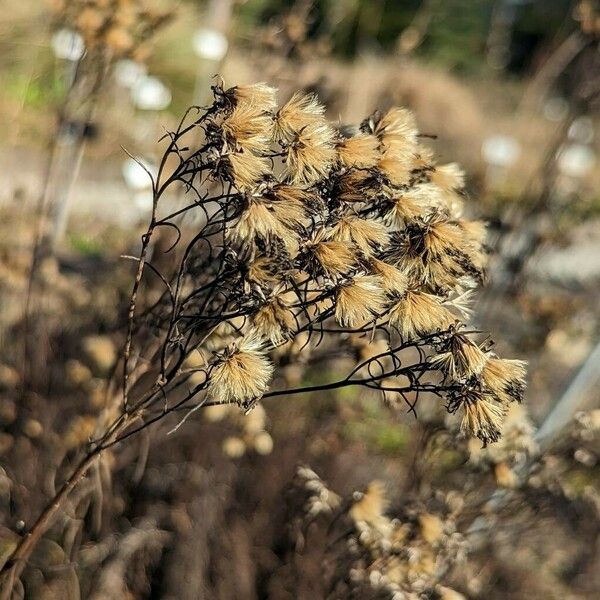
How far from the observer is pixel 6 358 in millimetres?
3672

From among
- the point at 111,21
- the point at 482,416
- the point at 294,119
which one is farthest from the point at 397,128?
the point at 111,21

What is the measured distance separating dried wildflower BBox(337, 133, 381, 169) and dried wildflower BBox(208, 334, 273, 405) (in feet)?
1.28

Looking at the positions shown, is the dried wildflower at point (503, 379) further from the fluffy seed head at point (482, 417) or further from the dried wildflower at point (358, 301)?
the dried wildflower at point (358, 301)

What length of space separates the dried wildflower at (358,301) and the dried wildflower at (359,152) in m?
0.23

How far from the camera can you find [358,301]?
4.58 feet

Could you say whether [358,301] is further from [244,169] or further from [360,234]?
[244,169]

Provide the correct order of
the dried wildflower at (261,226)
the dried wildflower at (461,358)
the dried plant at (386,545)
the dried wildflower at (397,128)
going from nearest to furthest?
the dried wildflower at (261,226) → the dried wildflower at (461,358) → the dried wildflower at (397,128) → the dried plant at (386,545)

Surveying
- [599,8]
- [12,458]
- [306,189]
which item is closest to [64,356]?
[12,458]

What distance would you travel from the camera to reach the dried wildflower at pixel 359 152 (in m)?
1.47

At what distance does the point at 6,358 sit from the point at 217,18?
126 inches

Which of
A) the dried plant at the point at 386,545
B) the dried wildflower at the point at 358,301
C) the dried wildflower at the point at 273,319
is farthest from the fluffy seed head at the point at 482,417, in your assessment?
the dried plant at the point at 386,545

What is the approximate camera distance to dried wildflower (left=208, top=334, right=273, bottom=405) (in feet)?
4.67

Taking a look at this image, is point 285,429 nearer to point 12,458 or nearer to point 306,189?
point 12,458

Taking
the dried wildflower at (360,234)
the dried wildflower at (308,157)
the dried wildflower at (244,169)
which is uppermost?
the dried wildflower at (308,157)
